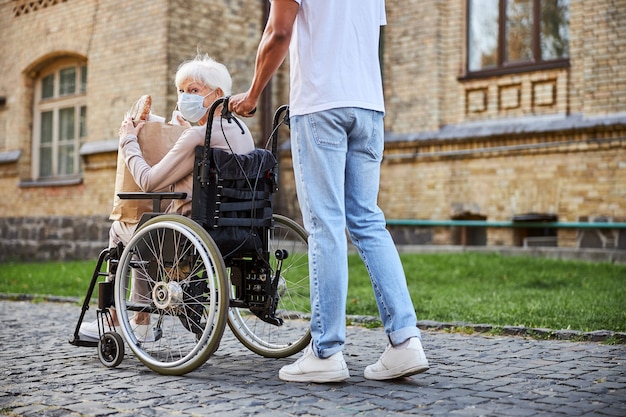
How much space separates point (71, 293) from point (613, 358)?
6.14 metres

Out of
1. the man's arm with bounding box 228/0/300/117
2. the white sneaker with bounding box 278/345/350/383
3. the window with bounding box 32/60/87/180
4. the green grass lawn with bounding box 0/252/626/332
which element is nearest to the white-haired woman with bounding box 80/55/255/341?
the man's arm with bounding box 228/0/300/117

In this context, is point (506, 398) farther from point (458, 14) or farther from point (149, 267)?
point (458, 14)

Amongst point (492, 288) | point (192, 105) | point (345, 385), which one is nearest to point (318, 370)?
point (345, 385)

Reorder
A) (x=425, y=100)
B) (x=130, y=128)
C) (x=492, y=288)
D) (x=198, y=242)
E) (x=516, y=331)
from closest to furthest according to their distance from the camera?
(x=198, y=242), (x=130, y=128), (x=516, y=331), (x=492, y=288), (x=425, y=100)

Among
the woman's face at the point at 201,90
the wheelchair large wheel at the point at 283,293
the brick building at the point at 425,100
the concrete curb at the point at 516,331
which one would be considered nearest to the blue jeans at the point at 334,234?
the wheelchair large wheel at the point at 283,293

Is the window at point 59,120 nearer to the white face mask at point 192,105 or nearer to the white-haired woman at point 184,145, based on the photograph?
the white-haired woman at point 184,145

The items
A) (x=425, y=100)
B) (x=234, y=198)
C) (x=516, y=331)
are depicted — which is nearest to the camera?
(x=234, y=198)

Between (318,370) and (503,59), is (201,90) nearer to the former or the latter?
(318,370)

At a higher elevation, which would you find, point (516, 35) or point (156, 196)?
point (516, 35)

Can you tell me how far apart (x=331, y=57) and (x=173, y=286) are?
1369 millimetres

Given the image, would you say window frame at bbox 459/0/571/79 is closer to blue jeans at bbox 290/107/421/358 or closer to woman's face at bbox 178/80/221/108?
woman's face at bbox 178/80/221/108

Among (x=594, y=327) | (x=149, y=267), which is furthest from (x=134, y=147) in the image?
(x=594, y=327)

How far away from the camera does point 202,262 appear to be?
4.21m

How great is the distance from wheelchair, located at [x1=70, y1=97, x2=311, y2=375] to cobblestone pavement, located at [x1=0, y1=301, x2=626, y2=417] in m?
0.16
